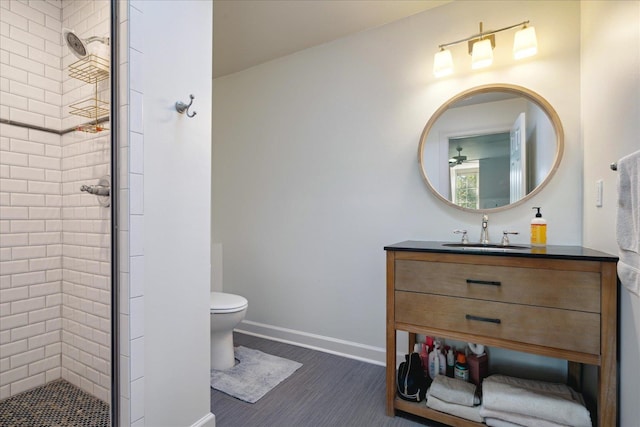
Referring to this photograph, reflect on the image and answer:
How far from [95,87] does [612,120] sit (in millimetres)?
2111

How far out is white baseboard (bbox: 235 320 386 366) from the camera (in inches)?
90.4

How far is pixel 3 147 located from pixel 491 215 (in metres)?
2.37

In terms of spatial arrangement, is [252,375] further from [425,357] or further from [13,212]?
[13,212]

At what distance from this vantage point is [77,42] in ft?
4.14

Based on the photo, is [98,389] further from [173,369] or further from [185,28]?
[185,28]

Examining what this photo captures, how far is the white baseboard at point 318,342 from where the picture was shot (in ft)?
7.54

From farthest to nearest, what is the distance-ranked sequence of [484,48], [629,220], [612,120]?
[484,48]
[612,120]
[629,220]

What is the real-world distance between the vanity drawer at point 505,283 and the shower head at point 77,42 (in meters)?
1.67

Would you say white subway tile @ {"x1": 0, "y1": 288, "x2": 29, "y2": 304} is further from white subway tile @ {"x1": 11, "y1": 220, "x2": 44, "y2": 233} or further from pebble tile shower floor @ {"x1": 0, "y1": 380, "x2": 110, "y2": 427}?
pebble tile shower floor @ {"x1": 0, "y1": 380, "x2": 110, "y2": 427}

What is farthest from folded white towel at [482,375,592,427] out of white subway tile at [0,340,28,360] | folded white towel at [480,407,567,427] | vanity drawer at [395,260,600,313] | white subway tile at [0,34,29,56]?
white subway tile at [0,34,29,56]

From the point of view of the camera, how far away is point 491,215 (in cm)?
196

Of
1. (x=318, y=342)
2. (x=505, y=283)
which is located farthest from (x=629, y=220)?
(x=318, y=342)

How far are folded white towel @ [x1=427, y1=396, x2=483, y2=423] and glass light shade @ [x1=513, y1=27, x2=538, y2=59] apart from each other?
189 cm

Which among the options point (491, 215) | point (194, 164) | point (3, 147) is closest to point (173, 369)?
point (194, 164)
